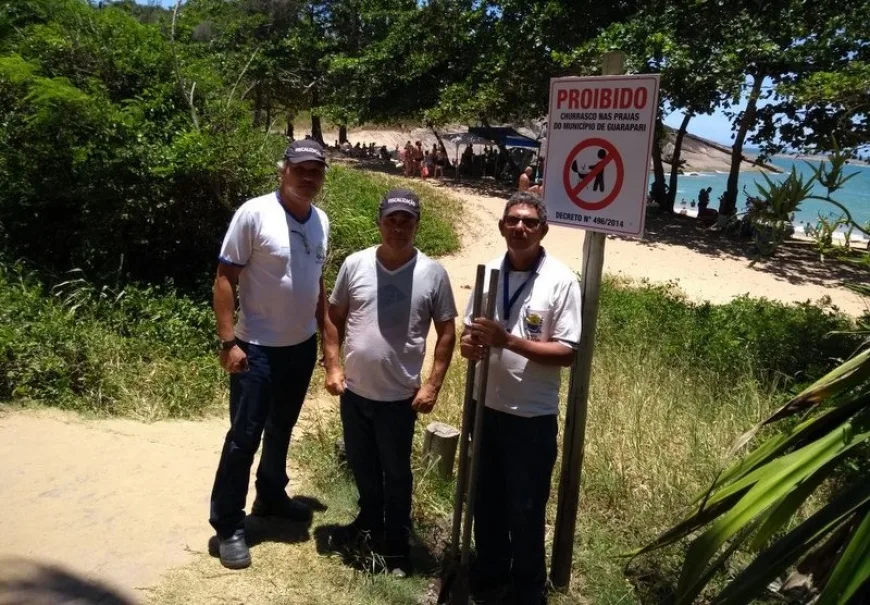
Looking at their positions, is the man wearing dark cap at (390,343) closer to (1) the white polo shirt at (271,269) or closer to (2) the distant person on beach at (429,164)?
(1) the white polo shirt at (271,269)

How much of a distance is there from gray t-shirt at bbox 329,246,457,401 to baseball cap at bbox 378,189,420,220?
0.22 m

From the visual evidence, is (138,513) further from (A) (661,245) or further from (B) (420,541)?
(A) (661,245)

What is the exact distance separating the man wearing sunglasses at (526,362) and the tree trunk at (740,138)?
15110 mm

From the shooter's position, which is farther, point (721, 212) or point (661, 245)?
point (721, 212)

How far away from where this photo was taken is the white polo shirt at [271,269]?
3.26 m

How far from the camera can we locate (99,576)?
3197 mm

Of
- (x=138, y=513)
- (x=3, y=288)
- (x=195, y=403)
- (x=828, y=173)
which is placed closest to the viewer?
(x=828, y=173)

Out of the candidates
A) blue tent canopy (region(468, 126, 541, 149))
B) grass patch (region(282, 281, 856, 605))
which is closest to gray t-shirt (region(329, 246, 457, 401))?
grass patch (region(282, 281, 856, 605))

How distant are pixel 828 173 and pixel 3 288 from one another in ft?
21.8

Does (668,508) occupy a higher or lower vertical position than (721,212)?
lower

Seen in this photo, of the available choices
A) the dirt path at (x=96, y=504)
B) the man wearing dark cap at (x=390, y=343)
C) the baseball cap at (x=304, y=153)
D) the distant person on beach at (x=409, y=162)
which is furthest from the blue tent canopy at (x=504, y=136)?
the man wearing dark cap at (x=390, y=343)

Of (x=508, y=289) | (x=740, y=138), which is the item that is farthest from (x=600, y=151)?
(x=740, y=138)

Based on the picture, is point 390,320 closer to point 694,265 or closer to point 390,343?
point 390,343

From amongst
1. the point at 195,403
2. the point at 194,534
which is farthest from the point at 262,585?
the point at 195,403
